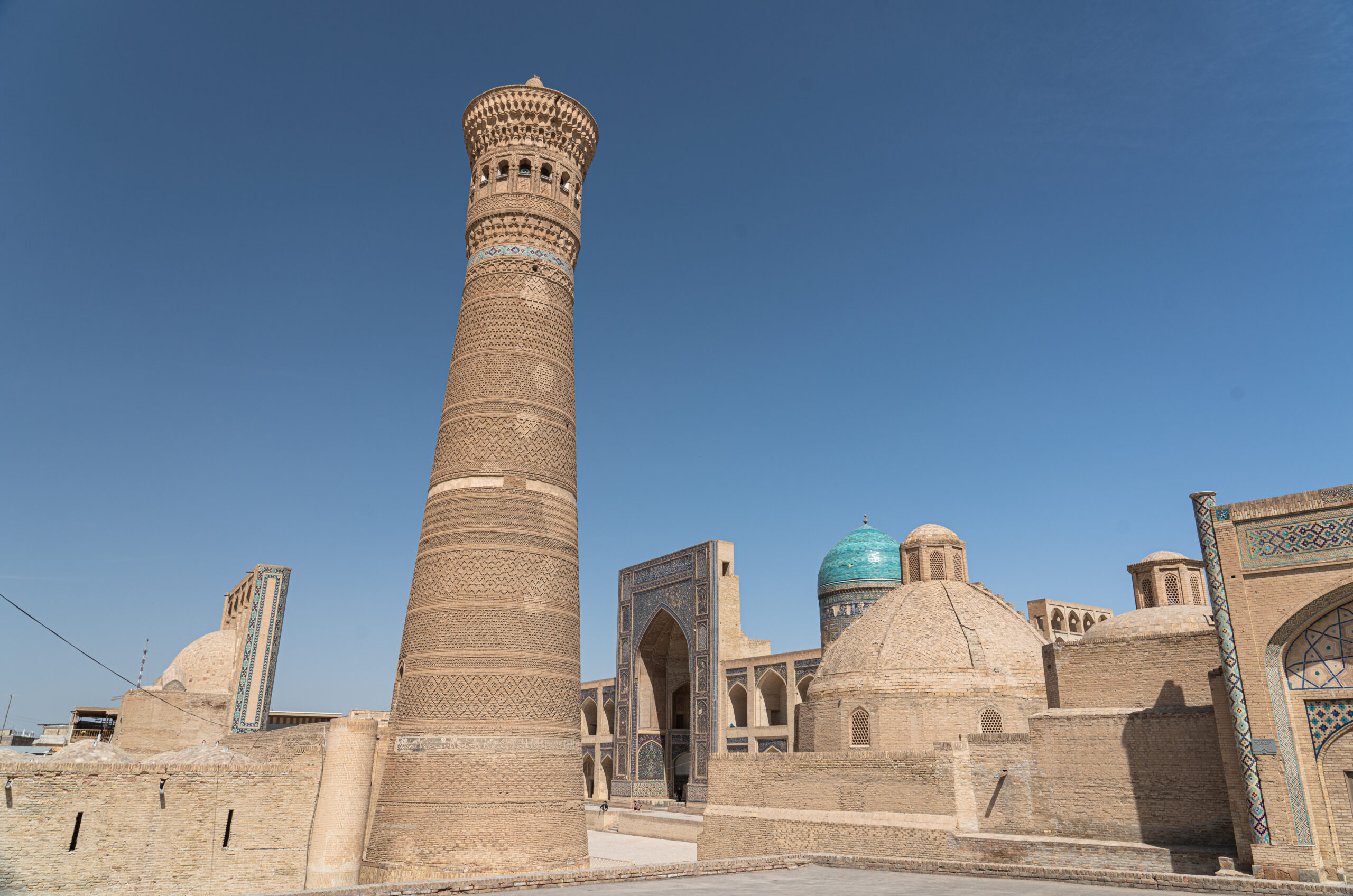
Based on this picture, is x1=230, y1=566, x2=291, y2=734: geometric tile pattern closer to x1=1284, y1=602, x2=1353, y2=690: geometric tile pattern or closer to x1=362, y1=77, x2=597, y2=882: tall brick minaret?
x1=362, y1=77, x2=597, y2=882: tall brick minaret

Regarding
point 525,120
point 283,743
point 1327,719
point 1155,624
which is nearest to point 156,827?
point 283,743

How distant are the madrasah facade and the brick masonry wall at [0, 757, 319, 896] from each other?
27 millimetres

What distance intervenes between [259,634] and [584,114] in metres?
12.5

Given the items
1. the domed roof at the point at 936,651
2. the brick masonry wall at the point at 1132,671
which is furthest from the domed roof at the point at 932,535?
the brick masonry wall at the point at 1132,671

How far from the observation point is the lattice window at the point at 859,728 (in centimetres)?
1495

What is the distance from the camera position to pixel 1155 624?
41.5ft

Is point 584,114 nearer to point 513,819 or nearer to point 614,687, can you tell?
point 513,819

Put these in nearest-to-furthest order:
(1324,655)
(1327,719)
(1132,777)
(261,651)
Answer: (1327,719)
(1324,655)
(1132,777)
(261,651)

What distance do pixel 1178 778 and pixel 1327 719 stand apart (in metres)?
2.61

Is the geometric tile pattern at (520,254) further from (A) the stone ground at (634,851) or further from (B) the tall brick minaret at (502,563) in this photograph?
(A) the stone ground at (634,851)

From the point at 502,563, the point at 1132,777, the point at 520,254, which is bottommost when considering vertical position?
the point at 1132,777

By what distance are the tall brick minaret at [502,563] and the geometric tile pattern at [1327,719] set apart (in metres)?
8.31

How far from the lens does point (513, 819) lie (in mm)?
10867

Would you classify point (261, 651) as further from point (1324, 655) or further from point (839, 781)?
point (1324, 655)
